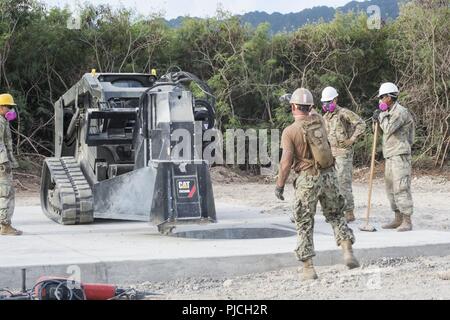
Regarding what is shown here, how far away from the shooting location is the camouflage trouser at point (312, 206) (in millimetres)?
7746

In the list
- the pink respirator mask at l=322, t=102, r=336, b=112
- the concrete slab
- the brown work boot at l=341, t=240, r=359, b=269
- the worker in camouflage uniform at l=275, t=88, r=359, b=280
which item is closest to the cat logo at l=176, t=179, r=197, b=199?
the concrete slab

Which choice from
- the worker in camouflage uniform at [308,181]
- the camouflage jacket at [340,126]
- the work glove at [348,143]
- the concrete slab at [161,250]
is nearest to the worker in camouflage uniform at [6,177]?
the concrete slab at [161,250]

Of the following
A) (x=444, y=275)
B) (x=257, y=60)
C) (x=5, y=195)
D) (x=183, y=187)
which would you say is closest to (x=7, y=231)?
(x=5, y=195)

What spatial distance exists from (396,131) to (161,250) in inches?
147

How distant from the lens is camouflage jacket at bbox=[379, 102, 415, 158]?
10.7 metres

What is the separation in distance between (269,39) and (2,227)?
13.0 metres

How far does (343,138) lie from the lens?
11.5 metres

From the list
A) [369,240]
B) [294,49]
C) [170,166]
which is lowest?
[369,240]

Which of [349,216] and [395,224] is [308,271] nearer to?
[395,224]

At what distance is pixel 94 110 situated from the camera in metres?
11.2

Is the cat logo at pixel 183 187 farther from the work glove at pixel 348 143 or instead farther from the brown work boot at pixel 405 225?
the brown work boot at pixel 405 225
